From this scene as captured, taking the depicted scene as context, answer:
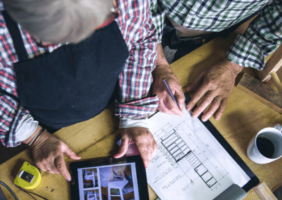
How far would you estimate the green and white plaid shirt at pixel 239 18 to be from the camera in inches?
26.9

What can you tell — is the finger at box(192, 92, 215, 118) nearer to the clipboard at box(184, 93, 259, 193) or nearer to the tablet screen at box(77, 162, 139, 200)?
the clipboard at box(184, 93, 259, 193)

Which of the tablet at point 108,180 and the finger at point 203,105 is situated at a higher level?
the finger at point 203,105

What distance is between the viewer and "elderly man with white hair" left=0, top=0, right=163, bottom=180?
1.07 feet

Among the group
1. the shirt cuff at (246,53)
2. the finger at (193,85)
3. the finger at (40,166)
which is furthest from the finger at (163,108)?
the finger at (40,166)

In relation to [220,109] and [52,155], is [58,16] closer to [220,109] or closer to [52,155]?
[52,155]

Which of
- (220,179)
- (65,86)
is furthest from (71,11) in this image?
(220,179)

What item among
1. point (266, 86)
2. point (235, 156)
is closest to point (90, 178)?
point (235, 156)

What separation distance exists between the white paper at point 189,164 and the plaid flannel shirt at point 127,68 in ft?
0.43

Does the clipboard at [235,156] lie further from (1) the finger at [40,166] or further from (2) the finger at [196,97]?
(1) the finger at [40,166]

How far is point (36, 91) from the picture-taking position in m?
0.53

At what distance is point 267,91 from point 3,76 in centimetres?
88

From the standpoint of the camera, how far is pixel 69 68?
51 centimetres

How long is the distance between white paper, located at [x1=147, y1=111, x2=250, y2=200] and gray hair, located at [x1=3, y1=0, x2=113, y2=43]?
463 mm

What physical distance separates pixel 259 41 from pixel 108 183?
2.52ft
